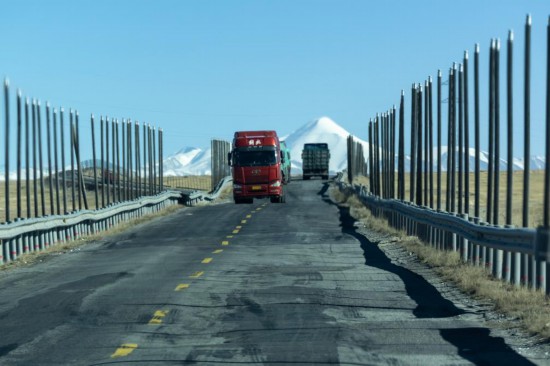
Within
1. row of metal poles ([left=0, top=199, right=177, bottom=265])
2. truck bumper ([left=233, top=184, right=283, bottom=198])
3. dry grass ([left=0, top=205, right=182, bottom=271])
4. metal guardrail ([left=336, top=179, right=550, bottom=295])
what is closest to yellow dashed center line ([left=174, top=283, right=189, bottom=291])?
metal guardrail ([left=336, top=179, right=550, bottom=295])

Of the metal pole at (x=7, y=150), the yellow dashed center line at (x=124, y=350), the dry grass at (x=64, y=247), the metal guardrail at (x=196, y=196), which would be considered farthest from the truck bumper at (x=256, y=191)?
the yellow dashed center line at (x=124, y=350)

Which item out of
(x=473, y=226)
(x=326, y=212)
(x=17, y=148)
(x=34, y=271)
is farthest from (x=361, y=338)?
(x=326, y=212)

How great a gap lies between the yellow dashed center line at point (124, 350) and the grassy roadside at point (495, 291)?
13.5ft

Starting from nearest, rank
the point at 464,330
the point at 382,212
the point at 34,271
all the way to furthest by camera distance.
Answer: the point at 464,330, the point at 34,271, the point at 382,212

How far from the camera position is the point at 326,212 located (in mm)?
46875

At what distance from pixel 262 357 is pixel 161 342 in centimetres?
148

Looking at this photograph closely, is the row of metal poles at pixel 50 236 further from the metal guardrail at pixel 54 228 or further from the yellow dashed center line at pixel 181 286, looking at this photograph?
the yellow dashed center line at pixel 181 286

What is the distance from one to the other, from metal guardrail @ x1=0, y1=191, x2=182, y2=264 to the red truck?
7.96 meters

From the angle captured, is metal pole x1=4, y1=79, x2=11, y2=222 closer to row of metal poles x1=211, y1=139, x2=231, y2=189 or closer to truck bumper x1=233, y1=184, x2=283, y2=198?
truck bumper x1=233, y1=184, x2=283, y2=198

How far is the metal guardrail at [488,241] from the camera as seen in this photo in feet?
45.9

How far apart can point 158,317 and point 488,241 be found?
631 cm

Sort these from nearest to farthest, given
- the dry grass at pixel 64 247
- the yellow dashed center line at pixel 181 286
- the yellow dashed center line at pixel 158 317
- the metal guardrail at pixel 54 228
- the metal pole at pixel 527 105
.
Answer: the yellow dashed center line at pixel 158 317 < the yellow dashed center line at pixel 181 286 < the dry grass at pixel 64 247 < the metal guardrail at pixel 54 228 < the metal pole at pixel 527 105

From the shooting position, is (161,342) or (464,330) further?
(464,330)

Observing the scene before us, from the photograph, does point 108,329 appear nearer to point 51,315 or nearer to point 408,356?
point 51,315
